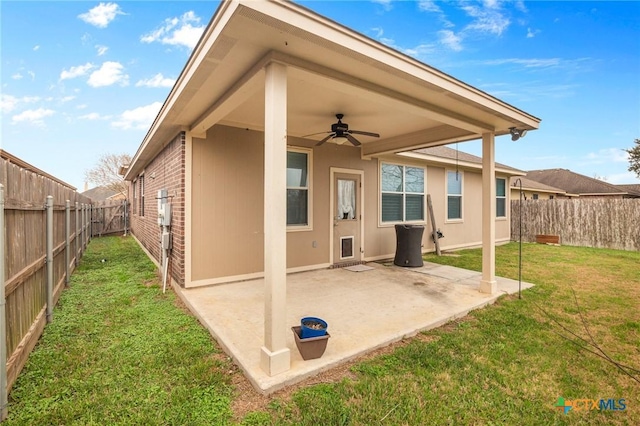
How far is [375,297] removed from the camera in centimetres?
440

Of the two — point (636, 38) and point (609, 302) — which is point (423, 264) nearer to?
point (609, 302)


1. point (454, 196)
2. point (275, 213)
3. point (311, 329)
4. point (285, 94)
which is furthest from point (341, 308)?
point (454, 196)

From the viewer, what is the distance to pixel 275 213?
244 centimetres

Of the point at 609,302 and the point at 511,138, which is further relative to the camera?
the point at 511,138

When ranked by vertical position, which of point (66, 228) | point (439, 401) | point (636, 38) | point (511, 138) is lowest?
point (439, 401)

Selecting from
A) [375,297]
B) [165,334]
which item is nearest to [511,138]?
[375,297]

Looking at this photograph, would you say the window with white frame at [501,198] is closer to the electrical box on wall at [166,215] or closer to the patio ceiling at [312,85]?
the patio ceiling at [312,85]

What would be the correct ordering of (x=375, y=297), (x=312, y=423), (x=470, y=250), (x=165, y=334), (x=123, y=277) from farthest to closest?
(x=470, y=250), (x=123, y=277), (x=375, y=297), (x=165, y=334), (x=312, y=423)

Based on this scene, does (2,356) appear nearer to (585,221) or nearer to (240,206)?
(240,206)

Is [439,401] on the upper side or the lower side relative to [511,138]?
lower

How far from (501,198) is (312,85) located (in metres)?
10.4

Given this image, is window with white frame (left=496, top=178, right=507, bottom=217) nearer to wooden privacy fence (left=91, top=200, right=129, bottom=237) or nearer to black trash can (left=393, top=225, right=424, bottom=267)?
black trash can (left=393, top=225, right=424, bottom=267)

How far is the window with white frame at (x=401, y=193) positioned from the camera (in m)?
7.58

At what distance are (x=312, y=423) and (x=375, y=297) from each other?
263cm
